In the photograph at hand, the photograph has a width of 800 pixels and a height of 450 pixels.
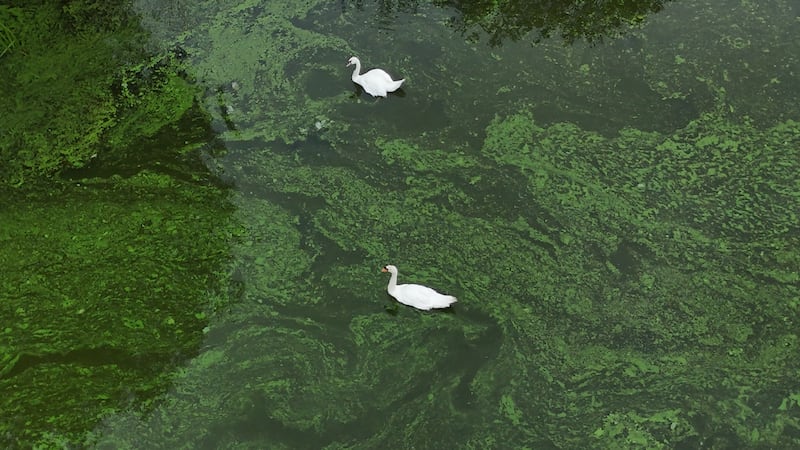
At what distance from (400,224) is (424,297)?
0.48 metres

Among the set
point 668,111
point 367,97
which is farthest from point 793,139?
point 367,97

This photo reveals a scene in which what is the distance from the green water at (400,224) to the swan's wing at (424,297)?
72 mm

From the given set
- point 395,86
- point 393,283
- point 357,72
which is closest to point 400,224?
point 393,283

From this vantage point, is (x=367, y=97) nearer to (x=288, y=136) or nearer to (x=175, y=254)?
(x=288, y=136)

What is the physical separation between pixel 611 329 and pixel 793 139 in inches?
60.6

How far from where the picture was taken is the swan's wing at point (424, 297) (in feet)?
8.32

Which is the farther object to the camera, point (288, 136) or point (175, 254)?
point (288, 136)

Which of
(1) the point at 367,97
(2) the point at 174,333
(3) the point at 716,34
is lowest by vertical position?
(2) the point at 174,333

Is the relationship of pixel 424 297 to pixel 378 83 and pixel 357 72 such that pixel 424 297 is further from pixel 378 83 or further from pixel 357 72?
pixel 357 72

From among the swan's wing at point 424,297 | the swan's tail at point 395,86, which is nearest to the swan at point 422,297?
the swan's wing at point 424,297

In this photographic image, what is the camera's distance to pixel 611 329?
8.21 ft

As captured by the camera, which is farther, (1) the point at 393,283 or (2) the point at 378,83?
(2) the point at 378,83

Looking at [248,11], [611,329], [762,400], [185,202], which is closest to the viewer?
[762,400]

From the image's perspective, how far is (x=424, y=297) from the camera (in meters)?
2.54
